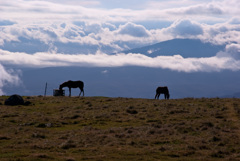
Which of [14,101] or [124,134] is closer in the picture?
[124,134]

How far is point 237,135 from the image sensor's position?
25578mm

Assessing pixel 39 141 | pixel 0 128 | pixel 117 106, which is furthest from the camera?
pixel 117 106

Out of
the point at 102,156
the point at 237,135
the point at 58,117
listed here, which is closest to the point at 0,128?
the point at 58,117

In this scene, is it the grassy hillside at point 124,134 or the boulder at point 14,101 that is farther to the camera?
the boulder at point 14,101

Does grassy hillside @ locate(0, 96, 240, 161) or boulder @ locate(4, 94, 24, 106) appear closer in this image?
grassy hillside @ locate(0, 96, 240, 161)

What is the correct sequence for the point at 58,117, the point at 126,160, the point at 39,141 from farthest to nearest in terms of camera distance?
1. the point at 58,117
2. the point at 39,141
3. the point at 126,160

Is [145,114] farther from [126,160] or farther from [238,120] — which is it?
[126,160]

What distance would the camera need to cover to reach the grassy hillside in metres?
20.3

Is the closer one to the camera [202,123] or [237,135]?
[237,135]

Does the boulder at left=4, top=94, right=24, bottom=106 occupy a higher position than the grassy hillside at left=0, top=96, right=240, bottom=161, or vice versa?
the boulder at left=4, top=94, right=24, bottom=106

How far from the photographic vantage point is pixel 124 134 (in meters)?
26.7

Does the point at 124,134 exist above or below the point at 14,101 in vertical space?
below

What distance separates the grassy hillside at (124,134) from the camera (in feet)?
66.7

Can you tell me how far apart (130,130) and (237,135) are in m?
8.04
